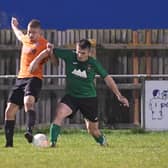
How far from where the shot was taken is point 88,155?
10.6 meters

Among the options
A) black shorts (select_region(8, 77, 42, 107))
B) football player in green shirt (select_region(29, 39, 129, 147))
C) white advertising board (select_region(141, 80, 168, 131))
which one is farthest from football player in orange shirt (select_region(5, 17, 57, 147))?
white advertising board (select_region(141, 80, 168, 131))

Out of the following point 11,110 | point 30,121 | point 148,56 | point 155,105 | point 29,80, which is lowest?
point 30,121

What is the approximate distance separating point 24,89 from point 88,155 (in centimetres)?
217

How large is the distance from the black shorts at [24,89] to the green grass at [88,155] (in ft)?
2.36

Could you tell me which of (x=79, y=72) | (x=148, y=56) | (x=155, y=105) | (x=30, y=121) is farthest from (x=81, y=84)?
(x=148, y=56)

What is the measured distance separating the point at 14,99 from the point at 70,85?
2.94 feet

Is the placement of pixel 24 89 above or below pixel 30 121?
above

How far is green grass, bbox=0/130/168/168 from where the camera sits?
9617 millimetres

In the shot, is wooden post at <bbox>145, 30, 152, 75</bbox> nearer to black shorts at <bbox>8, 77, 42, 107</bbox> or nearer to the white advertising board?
the white advertising board

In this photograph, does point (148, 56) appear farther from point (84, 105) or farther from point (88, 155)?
point (88, 155)

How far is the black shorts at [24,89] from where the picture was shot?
40.1ft

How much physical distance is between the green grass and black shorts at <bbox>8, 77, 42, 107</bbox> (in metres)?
0.72

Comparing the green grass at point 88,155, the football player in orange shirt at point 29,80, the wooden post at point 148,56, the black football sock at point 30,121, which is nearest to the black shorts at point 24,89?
the football player in orange shirt at point 29,80

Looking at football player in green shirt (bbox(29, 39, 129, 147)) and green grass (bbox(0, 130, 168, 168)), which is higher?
football player in green shirt (bbox(29, 39, 129, 147))
